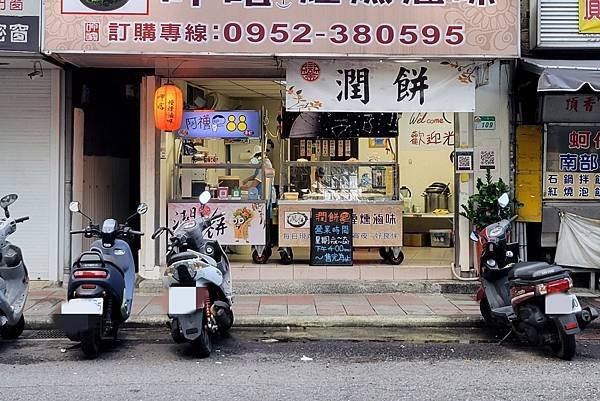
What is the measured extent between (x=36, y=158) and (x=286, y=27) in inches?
164

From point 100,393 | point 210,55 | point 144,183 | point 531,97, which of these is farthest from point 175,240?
point 531,97

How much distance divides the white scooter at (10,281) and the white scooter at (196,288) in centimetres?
158

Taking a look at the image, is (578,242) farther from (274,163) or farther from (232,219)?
(232,219)

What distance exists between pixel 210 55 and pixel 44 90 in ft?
9.38

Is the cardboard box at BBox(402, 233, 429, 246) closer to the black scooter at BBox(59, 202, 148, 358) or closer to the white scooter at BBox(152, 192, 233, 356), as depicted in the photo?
the white scooter at BBox(152, 192, 233, 356)

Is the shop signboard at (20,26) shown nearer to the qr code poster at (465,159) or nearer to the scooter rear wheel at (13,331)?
the scooter rear wheel at (13,331)

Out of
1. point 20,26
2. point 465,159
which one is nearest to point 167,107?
point 20,26

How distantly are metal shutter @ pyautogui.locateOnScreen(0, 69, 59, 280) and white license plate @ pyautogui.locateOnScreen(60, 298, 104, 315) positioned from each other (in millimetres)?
3930

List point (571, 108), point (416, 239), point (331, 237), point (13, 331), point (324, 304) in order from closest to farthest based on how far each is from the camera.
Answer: point (13, 331) < point (324, 304) < point (571, 108) < point (331, 237) < point (416, 239)

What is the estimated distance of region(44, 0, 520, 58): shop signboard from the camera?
8.19 m

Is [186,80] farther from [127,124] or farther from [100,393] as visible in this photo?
A: [100,393]

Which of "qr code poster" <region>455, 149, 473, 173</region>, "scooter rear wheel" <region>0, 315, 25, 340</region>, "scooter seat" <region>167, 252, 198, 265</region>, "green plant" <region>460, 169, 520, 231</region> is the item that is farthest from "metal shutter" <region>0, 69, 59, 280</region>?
"green plant" <region>460, 169, 520, 231</region>

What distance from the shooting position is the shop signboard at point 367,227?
9836 mm

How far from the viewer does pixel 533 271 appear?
621cm
